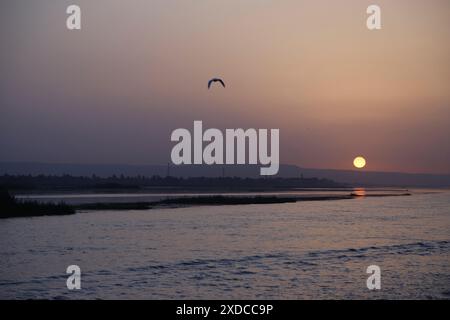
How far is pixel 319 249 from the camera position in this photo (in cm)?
3891

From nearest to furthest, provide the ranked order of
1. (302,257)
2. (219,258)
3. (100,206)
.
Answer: (219,258), (302,257), (100,206)

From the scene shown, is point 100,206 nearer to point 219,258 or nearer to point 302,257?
point 219,258

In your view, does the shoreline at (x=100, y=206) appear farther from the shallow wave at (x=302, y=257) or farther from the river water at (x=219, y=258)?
the shallow wave at (x=302, y=257)

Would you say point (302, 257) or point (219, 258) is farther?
point (302, 257)

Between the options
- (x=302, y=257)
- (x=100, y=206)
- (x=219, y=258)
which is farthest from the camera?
(x=100, y=206)

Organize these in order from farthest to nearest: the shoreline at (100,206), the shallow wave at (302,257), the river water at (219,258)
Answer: the shoreline at (100,206) < the shallow wave at (302,257) < the river water at (219,258)

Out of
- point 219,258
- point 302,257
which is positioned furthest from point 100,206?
point 302,257

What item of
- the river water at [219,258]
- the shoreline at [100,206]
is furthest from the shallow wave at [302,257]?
the shoreline at [100,206]

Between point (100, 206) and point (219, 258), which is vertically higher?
point (100, 206)

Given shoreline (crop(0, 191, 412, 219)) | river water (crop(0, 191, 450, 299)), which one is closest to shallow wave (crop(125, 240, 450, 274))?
river water (crop(0, 191, 450, 299))

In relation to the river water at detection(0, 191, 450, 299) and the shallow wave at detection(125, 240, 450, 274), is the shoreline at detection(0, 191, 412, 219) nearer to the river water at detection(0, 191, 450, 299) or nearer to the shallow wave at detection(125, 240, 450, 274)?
the river water at detection(0, 191, 450, 299)

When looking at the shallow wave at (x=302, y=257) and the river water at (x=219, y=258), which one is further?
the shallow wave at (x=302, y=257)
